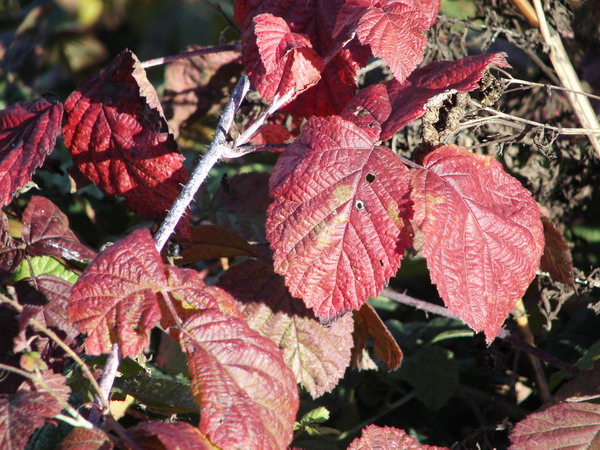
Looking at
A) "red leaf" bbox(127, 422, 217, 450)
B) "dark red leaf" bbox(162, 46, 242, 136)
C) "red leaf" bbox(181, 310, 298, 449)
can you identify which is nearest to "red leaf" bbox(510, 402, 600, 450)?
"red leaf" bbox(181, 310, 298, 449)

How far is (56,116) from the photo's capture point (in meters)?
1.12

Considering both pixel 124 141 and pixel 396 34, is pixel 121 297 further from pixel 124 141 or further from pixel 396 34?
pixel 396 34

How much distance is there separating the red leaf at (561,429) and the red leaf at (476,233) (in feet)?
0.65

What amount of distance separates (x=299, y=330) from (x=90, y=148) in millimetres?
508

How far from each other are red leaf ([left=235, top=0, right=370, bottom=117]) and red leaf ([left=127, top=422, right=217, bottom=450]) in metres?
0.60

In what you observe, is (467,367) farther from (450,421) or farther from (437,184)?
(437,184)

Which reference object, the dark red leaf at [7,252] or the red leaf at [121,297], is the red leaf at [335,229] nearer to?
the red leaf at [121,297]

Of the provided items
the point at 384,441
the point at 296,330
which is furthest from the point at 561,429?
the point at 296,330

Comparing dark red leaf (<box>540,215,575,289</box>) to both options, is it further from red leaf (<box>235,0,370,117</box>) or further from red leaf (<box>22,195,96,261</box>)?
red leaf (<box>22,195,96,261</box>)

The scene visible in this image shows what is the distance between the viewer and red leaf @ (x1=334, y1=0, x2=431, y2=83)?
942 mm

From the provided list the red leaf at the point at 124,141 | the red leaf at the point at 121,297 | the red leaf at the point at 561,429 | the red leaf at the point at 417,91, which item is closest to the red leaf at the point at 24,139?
the red leaf at the point at 124,141

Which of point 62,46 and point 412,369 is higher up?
point 62,46

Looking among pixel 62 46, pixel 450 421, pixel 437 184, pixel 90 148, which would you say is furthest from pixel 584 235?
pixel 62 46

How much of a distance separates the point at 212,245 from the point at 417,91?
494mm
